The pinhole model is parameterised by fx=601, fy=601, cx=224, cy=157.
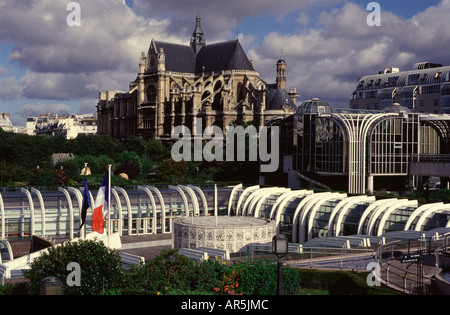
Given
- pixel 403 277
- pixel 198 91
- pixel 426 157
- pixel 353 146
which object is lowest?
pixel 403 277

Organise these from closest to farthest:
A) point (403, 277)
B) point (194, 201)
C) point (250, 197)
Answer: point (403, 277)
point (194, 201)
point (250, 197)

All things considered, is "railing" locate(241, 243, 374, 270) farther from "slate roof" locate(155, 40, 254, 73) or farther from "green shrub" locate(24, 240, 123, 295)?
"slate roof" locate(155, 40, 254, 73)

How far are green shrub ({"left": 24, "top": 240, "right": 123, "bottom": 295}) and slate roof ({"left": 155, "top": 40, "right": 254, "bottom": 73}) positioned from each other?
345ft

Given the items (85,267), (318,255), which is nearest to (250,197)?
(318,255)

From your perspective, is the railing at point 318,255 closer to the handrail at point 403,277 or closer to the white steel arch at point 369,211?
the handrail at point 403,277

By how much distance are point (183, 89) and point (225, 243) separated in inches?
3597

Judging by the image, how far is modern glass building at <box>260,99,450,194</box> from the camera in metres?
64.2

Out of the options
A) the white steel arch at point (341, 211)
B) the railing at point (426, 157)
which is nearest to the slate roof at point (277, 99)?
the railing at point (426, 157)

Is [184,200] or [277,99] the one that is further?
[277,99]

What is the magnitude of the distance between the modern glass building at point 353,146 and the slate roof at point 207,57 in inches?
2152

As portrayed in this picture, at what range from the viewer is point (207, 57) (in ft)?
436

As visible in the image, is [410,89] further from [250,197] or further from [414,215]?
[414,215]

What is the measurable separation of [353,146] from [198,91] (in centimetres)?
6144
